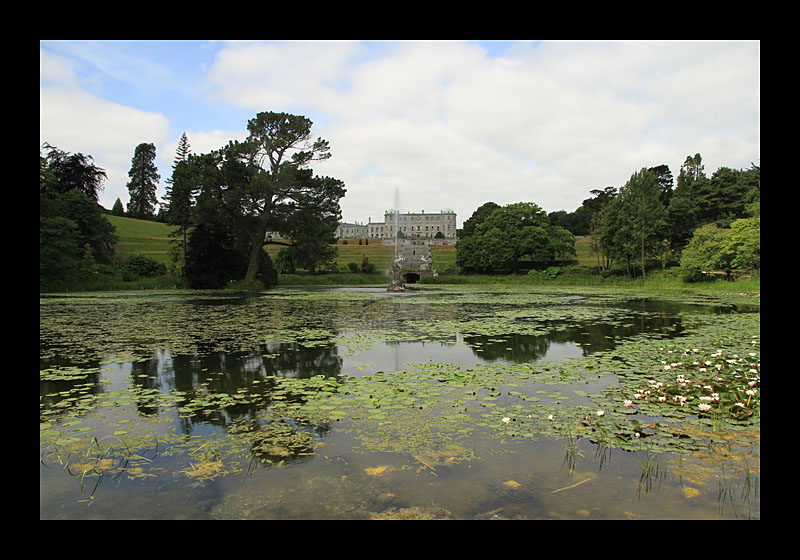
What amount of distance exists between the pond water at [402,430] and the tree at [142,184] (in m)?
75.8

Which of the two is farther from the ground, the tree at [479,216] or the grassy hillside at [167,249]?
the tree at [479,216]

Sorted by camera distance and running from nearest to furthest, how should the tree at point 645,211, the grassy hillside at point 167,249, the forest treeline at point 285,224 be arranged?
1. the forest treeline at point 285,224
2. the tree at point 645,211
3. the grassy hillside at point 167,249

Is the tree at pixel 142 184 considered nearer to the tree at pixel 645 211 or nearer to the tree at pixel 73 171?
the tree at pixel 73 171

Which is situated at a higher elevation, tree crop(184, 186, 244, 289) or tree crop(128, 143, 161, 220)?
tree crop(128, 143, 161, 220)

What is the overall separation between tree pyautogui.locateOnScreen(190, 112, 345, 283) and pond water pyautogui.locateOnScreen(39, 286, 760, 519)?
73.5 feet

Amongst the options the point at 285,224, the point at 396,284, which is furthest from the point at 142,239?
the point at 396,284

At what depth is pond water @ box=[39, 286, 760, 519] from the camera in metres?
2.98

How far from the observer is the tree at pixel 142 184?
74.0 m

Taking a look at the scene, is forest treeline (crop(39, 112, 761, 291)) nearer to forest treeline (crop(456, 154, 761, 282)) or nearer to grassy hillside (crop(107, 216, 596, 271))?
forest treeline (crop(456, 154, 761, 282))

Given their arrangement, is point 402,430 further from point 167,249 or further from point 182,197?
point 167,249

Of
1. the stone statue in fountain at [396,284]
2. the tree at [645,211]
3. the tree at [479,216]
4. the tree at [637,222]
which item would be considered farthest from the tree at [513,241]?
the tree at [479,216]

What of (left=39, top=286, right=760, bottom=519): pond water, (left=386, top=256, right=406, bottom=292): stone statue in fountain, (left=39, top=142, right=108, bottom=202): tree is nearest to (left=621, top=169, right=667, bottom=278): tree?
(left=386, top=256, right=406, bottom=292): stone statue in fountain

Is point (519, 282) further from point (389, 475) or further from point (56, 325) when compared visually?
point (389, 475)
